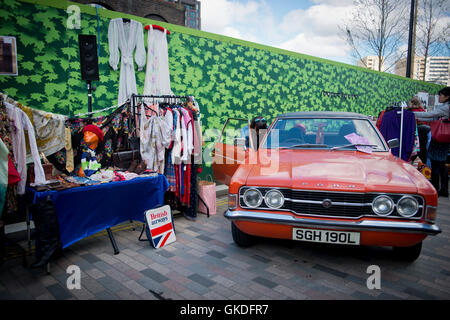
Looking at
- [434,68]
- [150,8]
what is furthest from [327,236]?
[150,8]

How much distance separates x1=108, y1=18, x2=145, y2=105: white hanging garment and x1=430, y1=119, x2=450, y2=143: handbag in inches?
245

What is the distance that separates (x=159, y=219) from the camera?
4.03m

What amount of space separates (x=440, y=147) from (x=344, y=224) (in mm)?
5224

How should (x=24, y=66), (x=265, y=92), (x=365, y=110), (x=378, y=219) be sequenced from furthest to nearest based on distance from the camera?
(x=365, y=110) < (x=265, y=92) < (x=24, y=66) < (x=378, y=219)

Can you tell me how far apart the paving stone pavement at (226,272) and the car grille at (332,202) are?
28.0 inches

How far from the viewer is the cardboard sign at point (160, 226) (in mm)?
3902

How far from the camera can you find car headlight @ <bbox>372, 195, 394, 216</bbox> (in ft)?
9.72

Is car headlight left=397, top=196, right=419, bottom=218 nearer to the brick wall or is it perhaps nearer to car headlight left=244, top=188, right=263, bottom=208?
car headlight left=244, top=188, right=263, bottom=208

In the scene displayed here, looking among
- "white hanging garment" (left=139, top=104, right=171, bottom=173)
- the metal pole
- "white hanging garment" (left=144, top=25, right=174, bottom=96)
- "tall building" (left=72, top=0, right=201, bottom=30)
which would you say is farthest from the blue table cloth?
"tall building" (left=72, top=0, right=201, bottom=30)

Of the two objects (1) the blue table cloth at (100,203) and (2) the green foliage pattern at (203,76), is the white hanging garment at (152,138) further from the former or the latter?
(2) the green foliage pattern at (203,76)

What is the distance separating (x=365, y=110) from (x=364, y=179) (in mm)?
10265

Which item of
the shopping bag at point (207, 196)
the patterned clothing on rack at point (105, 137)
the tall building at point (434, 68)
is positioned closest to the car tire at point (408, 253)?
the shopping bag at point (207, 196)
